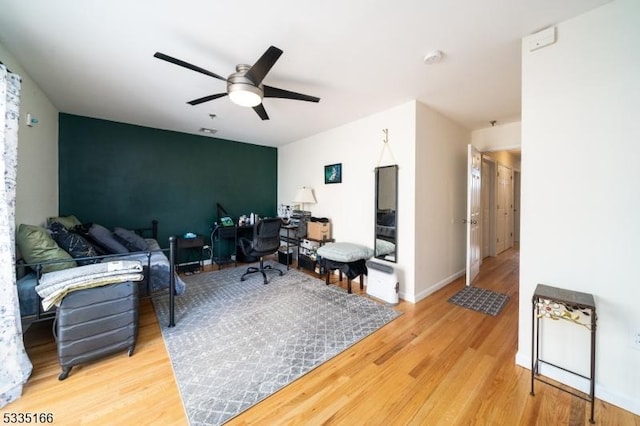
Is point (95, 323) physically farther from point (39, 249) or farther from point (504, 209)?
point (504, 209)

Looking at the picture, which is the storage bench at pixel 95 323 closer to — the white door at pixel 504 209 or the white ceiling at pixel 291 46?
the white ceiling at pixel 291 46

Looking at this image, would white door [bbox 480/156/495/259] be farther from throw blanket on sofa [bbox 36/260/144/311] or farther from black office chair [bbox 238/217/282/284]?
throw blanket on sofa [bbox 36/260/144/311]

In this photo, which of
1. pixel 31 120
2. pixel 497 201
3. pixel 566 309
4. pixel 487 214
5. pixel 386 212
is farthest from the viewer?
pixel 497 201

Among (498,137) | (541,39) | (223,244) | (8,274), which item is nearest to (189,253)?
(223,244)

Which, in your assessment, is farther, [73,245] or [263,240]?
[263,240]

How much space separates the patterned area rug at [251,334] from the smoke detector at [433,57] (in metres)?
2.54

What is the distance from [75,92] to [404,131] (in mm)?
3993

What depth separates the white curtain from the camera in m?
1.53

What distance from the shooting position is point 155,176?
422cm

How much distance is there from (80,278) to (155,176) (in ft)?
9.70

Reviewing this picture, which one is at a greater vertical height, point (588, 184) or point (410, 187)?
point (410, 187)

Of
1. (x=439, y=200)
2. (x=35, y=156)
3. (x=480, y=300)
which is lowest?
(x=480, y=300)

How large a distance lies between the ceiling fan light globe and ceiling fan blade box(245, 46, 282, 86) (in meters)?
0.07

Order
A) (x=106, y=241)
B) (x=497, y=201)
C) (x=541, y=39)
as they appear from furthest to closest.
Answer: (x=497, y=201)
(x=106, y=241)
(x=541, y=39)
